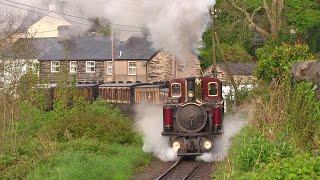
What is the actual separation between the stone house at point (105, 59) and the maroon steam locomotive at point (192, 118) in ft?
93.4

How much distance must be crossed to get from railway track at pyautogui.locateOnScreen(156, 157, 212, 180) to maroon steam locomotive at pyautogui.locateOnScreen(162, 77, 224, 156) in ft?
1.54

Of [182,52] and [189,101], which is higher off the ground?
[182,52]

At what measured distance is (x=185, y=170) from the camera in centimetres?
1780

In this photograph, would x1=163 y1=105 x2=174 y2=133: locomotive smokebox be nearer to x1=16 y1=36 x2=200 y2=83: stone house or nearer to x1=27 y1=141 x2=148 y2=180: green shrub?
x1=27 y1=141 x2=148 y2=180: green shrub

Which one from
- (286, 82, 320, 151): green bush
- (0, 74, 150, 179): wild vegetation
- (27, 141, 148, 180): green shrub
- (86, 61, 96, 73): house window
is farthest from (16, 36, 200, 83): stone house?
(286, 82, 320, 151): green bush

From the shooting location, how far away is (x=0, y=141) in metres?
17.4

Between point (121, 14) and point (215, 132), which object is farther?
point (121, 14)

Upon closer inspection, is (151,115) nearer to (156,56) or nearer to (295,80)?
(295,80)

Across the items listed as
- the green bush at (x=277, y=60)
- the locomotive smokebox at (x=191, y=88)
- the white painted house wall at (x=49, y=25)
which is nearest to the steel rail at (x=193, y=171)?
the locomotive smokebox at (x=191, y=88)

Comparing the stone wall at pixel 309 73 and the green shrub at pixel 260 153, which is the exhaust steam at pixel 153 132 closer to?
the stone wall at pixel 309 73

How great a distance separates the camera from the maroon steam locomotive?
19422mm

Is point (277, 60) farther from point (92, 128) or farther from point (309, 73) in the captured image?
point (309, 73)

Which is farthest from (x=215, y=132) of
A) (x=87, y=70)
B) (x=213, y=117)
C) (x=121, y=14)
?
(x=87, y=70)

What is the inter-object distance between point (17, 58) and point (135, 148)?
9797 mm
